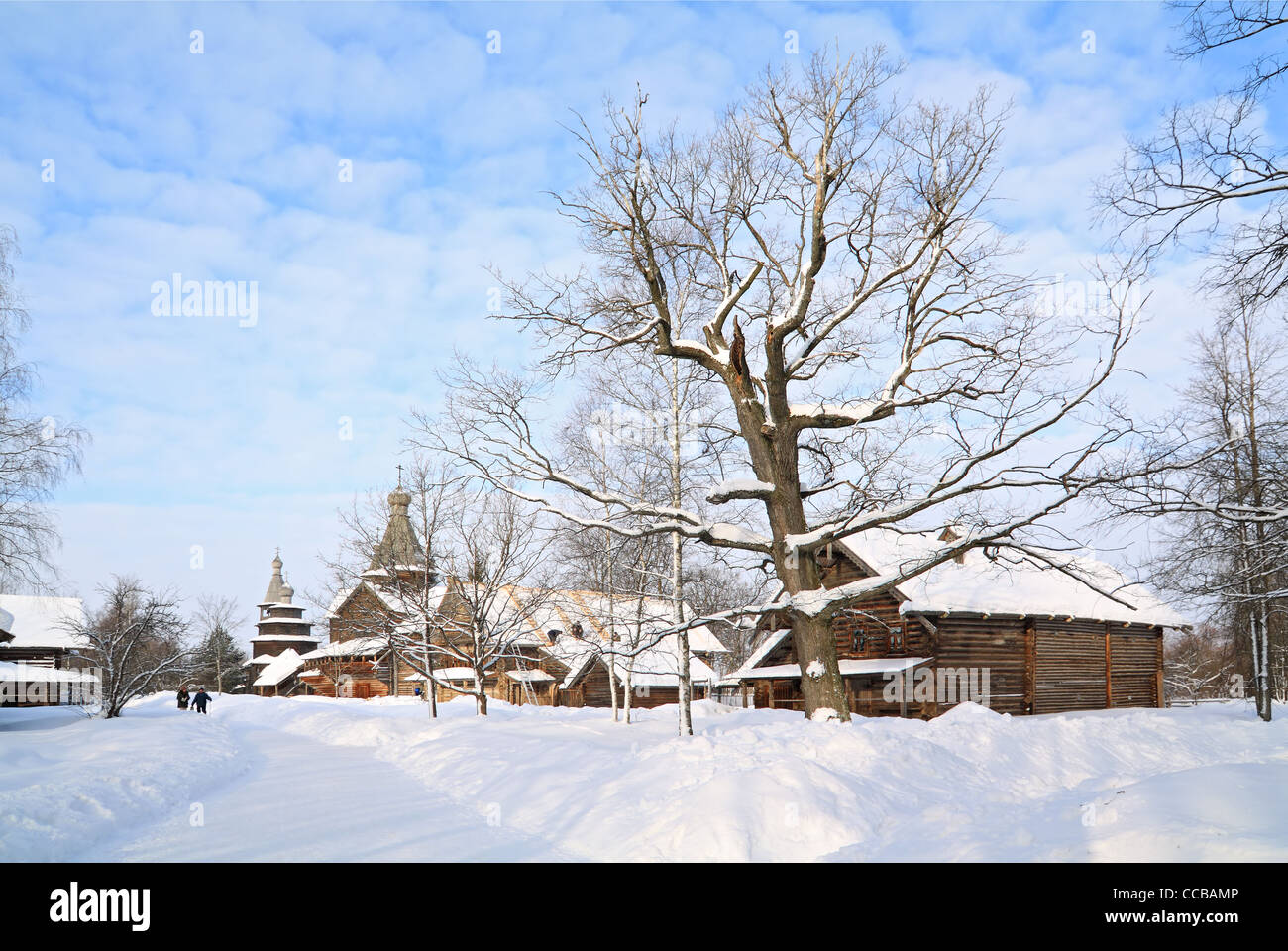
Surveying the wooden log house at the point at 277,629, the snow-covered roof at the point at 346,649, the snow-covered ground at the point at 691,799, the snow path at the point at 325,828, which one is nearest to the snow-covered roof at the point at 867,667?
the snow-covered ground at the point at 691,799

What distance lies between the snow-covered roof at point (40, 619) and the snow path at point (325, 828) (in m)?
51.5

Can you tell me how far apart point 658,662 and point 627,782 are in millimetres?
31040

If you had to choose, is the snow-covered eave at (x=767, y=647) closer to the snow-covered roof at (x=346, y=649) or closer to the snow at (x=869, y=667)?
the snow at (x=869, y=667)

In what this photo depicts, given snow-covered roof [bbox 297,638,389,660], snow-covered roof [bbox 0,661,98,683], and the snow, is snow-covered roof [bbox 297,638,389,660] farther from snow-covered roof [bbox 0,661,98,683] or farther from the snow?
the snow

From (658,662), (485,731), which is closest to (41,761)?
(485,731)

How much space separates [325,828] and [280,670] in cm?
6490

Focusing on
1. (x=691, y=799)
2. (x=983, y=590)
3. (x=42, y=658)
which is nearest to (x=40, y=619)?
(x=42, y=658)

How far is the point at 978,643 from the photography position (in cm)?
2859

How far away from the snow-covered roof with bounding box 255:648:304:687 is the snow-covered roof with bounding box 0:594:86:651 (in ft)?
47.4

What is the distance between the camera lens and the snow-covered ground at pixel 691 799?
7.12 meters

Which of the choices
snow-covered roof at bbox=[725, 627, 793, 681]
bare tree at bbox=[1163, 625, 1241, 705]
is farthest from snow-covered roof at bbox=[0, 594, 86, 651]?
bare tree at bbox=[1163, 625, 1241, 705]

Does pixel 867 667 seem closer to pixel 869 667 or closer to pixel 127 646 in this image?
Result: pixel 869 667
